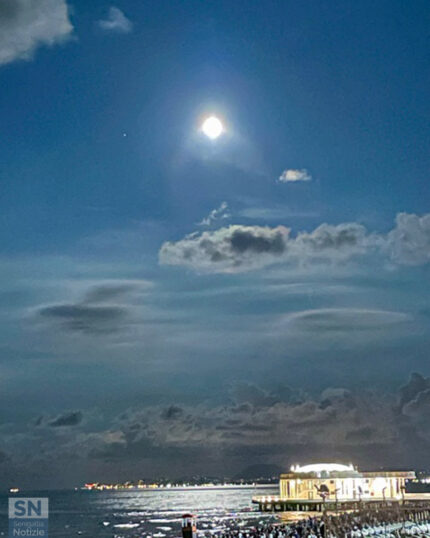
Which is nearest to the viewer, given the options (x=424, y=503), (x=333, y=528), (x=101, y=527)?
(x=333, y=528)

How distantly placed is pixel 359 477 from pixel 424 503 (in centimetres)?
1161

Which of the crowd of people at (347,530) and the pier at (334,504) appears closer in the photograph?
the crowd of people at (347,530)

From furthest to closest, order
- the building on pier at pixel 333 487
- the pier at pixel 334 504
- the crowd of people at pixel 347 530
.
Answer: the building on pier at pixel 333 487, the pier at pixel 334 504, the crowd of people at pixel 347 530

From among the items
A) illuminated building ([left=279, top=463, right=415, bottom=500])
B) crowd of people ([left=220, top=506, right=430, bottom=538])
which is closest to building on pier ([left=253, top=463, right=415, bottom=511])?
illuminated building ([left=279, top=463, right=415, bottom=500])

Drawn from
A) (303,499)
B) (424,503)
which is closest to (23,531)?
(303,499)

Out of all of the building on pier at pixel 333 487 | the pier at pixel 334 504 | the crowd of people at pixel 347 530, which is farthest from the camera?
the building on pier at pixel 333 487

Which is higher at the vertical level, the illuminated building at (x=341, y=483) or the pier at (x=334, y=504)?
the illuminated building at (x=341, y=483)

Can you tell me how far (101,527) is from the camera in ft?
506

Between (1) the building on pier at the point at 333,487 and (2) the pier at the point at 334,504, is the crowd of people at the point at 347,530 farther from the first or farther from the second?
(1) the building on pier at the point at 333,487

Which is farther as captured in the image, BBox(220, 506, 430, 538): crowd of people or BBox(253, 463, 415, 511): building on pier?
BBox(253, 463, 415, 511): building on pier

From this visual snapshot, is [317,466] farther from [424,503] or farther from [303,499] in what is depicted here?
[424,503]

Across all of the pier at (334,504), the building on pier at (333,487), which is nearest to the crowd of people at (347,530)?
the pier at (334,504)

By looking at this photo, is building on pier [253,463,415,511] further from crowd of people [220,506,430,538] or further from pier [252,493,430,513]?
crowd of people [220,506,430,538]

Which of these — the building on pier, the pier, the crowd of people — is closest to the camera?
the crowd of people
